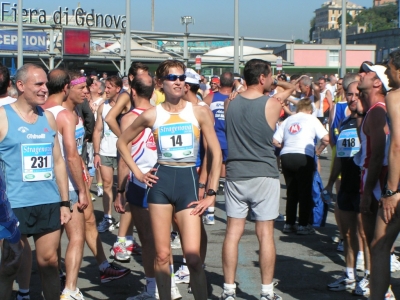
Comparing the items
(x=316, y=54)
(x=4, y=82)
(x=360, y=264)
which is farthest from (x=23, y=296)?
(x=316, y=54)

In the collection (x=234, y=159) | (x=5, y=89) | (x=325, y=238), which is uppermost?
(x=5, y=89)

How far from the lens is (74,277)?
6188 mm

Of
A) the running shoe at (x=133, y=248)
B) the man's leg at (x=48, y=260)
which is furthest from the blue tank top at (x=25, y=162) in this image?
the running shoe at (x=133, y=248)

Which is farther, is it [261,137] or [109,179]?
[109,179]

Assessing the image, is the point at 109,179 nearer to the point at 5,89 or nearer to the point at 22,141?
the point at 5,89

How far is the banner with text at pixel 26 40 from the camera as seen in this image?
44.5 metres

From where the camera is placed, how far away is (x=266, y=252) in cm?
624

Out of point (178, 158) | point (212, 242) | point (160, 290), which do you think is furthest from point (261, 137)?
point (212, 242)

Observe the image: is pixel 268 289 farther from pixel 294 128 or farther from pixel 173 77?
pixel 294 128

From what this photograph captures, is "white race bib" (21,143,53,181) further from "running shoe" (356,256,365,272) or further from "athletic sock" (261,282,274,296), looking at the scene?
"running shoe" (356,256,365,272)

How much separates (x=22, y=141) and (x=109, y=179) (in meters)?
4.97

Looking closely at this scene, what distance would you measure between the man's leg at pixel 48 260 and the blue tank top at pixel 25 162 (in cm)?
28

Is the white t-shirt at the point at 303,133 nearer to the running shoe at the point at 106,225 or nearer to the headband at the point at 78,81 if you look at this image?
the running shoe at the point at 106,225

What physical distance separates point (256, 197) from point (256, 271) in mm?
1520
